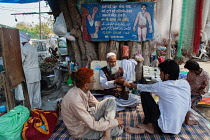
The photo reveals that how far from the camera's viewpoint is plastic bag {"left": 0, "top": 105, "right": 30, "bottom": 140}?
88.7 inches

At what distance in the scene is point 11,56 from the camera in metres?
3.21

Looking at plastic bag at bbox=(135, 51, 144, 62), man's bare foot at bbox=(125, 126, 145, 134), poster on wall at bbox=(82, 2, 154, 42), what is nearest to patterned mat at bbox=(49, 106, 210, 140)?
man's bare foot at bbox=(125, 126, 145, 134)

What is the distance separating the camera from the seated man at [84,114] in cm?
217

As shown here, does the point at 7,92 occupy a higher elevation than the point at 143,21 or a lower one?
lower

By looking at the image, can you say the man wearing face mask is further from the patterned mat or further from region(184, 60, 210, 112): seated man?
region(184, 60, 210, 112): seated man

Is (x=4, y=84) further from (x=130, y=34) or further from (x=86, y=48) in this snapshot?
(x=130, y=34)

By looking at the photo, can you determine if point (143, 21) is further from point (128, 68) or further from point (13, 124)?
point (13, 124)

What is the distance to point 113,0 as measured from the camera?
4.09 m

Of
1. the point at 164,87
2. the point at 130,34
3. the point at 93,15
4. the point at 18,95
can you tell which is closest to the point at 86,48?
the point at 93,15

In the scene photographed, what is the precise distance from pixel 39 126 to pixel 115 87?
179cm

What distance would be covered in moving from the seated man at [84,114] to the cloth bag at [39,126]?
42cm

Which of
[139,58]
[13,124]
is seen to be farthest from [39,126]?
[139,58]

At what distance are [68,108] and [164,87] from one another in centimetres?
147

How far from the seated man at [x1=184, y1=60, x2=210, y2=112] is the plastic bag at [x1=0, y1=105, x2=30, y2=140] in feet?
11.4
